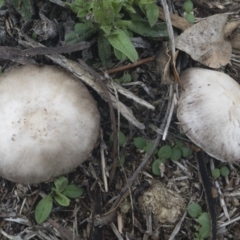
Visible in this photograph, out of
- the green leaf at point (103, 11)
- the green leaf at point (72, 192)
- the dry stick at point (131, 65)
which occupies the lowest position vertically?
the green leaf at point (72, 192)

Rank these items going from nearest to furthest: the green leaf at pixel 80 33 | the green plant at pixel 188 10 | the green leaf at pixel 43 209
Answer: the green leaf at pixel 43 209 → the green leaf at pixel 80 33 → the green plant at pixel 188 10

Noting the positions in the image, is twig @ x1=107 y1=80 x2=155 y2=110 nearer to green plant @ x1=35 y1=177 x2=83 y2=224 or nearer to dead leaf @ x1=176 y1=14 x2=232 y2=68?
dead leaf @ x1=176 y1=14 x2=232 y2=68

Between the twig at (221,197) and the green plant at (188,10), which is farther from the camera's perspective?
the green plant at (188,10)

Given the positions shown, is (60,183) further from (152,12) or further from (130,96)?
(152,12)

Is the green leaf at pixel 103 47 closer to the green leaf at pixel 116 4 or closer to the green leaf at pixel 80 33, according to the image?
the green leaf at pixel 80 33

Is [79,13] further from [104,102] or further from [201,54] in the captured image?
[201,54]

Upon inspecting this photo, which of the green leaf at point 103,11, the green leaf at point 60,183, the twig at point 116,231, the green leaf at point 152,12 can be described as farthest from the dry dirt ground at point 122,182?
the green leaf at point 103,11

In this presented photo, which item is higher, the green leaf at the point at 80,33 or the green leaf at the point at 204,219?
the green leaf at the point at 80,33

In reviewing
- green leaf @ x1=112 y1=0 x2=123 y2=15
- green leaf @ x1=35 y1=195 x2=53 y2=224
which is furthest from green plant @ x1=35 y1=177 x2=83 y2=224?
green leaf @ x1=112 y1=0 x2=123 y2=15
